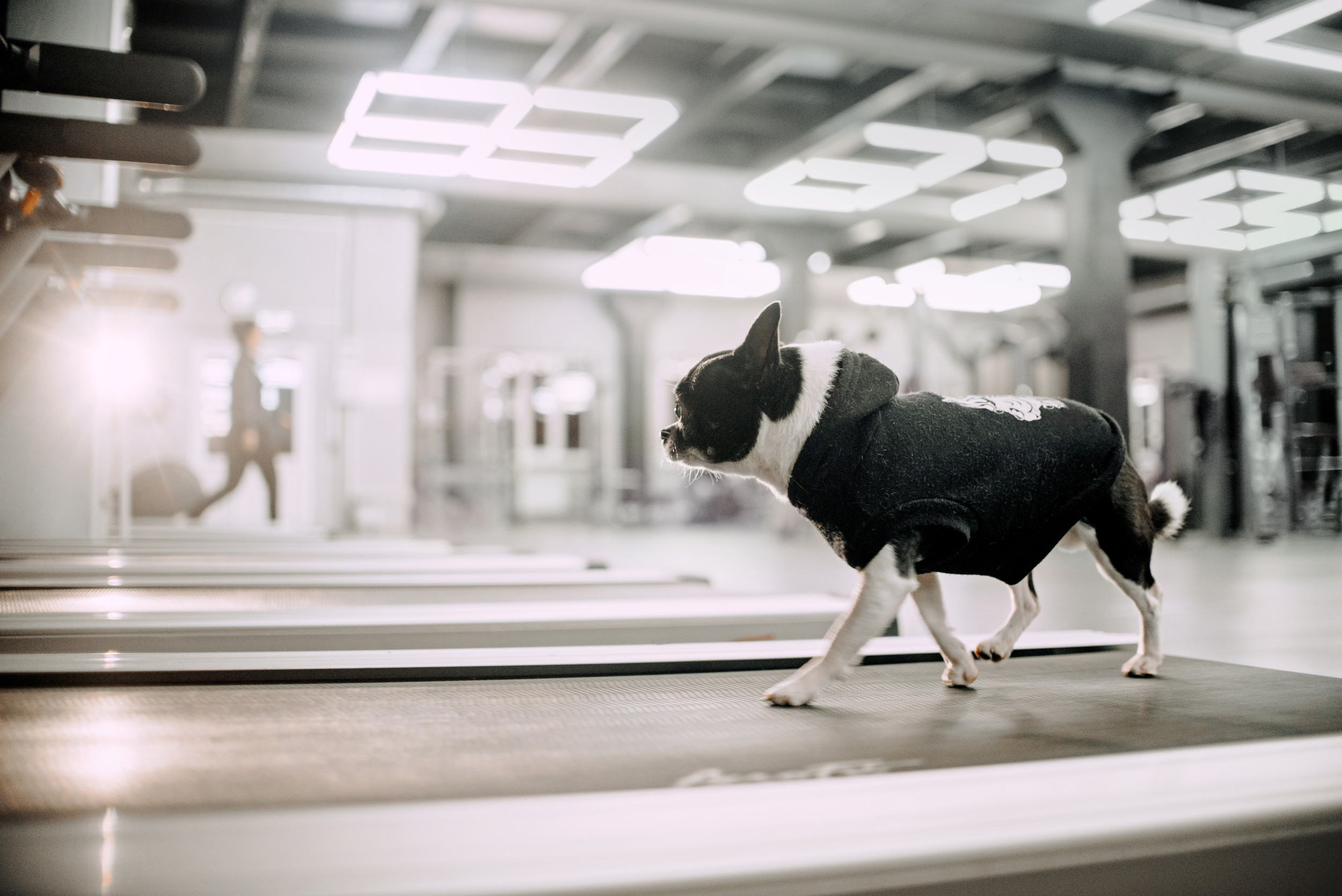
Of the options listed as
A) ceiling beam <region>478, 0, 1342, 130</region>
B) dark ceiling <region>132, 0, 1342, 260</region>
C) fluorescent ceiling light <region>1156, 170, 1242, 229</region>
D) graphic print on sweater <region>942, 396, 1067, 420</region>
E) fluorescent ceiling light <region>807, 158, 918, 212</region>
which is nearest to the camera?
graphic print on sweater <region>942, 396, 1067, 420</region>

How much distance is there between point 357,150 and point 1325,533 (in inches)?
396

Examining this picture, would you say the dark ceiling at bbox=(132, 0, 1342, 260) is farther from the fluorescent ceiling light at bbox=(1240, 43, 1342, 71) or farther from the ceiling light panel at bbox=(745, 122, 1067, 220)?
the fluorescent ceiling light at bbox=(1240, 43, 1342, 71)

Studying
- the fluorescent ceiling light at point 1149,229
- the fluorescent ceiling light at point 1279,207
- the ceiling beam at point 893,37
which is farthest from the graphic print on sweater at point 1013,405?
the fluorescent ceiling light at point 1149,229

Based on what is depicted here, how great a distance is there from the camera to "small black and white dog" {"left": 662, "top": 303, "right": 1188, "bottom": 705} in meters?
1.31

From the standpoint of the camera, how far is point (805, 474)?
4.44 ft

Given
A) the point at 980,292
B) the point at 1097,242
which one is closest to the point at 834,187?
the point at 980,292

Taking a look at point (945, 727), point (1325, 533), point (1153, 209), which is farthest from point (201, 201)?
point (1325, 533)

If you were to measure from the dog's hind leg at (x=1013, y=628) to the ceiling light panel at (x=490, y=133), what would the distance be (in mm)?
5465

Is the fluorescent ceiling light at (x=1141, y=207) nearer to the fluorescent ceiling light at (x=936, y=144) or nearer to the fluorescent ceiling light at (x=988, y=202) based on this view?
the fluorescent ceiling light at (x=988, y=202)

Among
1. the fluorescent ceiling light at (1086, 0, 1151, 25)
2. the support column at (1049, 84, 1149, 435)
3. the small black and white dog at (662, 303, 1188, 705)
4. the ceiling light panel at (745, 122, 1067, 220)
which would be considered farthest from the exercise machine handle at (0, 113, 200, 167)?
the ceiling light panel at (745, 122, 1067, 220)

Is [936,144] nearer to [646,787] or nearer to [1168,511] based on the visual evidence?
[1168,511]

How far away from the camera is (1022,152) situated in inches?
306

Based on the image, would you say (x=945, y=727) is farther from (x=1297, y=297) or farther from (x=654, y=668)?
(x=1297, y=297)

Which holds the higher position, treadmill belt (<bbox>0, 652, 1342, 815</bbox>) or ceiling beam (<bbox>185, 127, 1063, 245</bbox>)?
ceiling beam (<bbox>185, 127, 1063, 245</bbox>)
